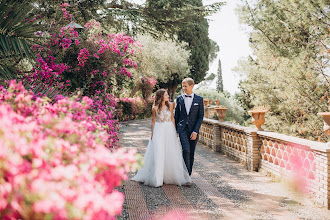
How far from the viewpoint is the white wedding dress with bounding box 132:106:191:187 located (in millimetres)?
5512

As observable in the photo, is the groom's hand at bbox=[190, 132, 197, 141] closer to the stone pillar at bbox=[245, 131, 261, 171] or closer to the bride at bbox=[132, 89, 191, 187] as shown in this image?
the bride at bbox=[132, 89, 191, 187]

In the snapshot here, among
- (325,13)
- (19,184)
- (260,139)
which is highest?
(325,13)

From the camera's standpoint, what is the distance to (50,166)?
152cm

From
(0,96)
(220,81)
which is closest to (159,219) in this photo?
(0,96)

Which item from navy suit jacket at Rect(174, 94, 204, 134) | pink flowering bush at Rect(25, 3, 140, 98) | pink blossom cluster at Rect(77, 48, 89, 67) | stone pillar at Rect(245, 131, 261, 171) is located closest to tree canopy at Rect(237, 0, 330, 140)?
stone pillar at Rect(245, 131, 261, 171)

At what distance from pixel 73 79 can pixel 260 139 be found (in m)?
4.64

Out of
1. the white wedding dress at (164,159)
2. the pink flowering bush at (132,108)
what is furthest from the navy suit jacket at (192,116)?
the pink flowering bush at (132,108)

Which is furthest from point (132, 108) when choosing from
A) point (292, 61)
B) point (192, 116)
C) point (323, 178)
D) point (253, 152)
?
point (323, 178)

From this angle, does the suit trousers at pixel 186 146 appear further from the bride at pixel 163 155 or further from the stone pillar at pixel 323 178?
the stone pillar at pixel 323 178

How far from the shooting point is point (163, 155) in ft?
18.3

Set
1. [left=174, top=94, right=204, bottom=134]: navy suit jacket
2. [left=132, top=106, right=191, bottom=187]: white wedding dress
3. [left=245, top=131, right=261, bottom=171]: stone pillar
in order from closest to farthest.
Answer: [left=132, top=106, right=191, bottom=187]: white wedding dress
[left=174, top=94, right=204, bottom=134]: navy suit jacket
[left=245, top=131, right=261, bottom=171]: stone pillar

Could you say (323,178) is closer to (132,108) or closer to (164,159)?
(164,159)

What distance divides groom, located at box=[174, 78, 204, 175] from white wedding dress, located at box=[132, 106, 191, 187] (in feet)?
0.45

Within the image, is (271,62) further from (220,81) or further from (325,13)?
(220,81)
